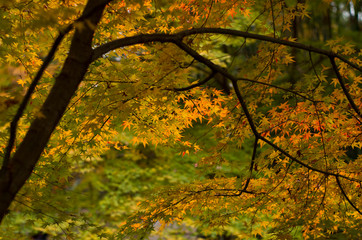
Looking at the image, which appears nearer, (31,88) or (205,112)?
(31,88)

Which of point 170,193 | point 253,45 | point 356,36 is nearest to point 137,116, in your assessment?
point 170,193

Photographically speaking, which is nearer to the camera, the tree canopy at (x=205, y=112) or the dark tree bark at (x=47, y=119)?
the dark tree bark at (x=47, y=119)

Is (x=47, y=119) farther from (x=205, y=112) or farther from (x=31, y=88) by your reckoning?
(x=205, y=112)

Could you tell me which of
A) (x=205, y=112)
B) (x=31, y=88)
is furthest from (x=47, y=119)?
(x=205, y=112)

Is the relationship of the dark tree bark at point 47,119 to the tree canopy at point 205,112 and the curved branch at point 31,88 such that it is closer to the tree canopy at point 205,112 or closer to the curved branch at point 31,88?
the curved branch at point 31,88

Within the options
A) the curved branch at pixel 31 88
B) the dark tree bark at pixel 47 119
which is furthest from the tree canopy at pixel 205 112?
the curved branch at pixel 31 88

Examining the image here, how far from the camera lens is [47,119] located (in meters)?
1.81

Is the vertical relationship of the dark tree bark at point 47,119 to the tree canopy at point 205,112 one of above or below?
below

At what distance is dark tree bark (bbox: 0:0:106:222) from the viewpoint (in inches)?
67.0

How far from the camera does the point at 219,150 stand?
3.23 m

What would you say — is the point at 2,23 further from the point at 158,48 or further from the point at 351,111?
the point at 351,111

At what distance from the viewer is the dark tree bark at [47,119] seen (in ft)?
5.58

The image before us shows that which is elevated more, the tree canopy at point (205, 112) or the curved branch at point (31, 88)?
the tree canopy at point (205, 112)

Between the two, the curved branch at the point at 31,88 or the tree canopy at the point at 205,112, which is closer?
the curved branch at the point at 31,88
